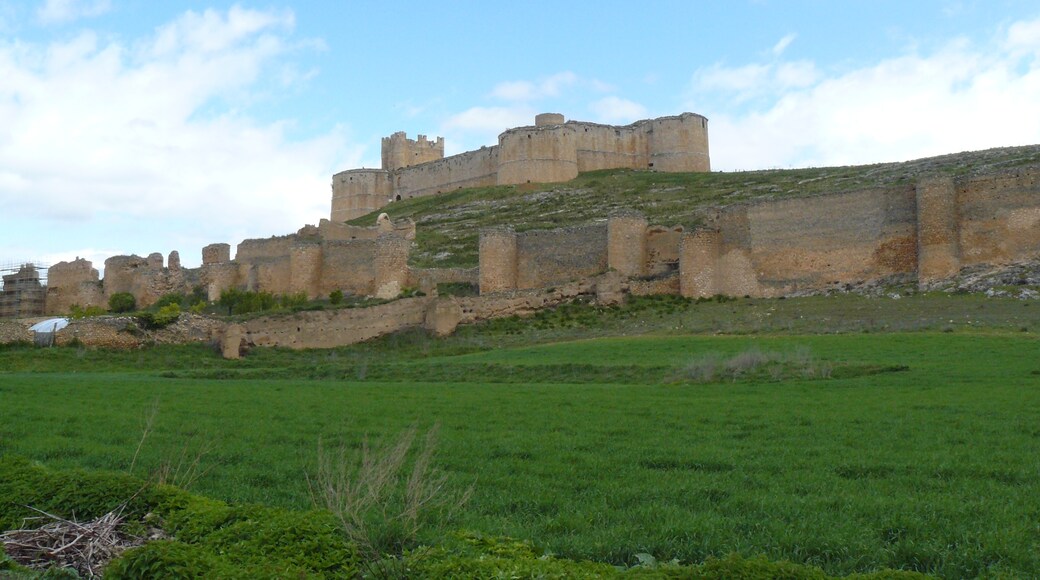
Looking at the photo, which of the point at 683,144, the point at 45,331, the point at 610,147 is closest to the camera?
the point at 45,331

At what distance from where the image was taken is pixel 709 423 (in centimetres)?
1128

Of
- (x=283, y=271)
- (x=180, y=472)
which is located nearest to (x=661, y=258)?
(x=283, y=271)

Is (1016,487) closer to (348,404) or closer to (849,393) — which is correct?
(849,393)

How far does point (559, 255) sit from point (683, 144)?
1429 inches

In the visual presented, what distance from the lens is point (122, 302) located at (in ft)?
137

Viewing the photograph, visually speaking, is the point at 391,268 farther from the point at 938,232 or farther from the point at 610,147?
the point at 610,147

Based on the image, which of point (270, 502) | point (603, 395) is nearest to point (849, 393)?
point (603, 395)

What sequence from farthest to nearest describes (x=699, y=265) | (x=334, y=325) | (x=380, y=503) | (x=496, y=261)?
(x=496, y=261) < (x=699, y=265) < (x=334, y=325) < (x=380, y=503)

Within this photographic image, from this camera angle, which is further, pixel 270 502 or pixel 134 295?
pixel 134 295

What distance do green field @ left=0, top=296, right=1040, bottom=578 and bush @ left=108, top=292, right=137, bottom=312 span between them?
1751 centimetres

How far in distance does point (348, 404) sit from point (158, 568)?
9.50 meters

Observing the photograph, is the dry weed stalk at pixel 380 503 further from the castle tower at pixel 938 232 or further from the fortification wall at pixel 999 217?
the fortification wall at pixel 999 217

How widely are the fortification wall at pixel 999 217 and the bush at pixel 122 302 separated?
33.6 metres

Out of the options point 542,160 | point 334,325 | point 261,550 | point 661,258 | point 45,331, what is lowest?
point 261,550
